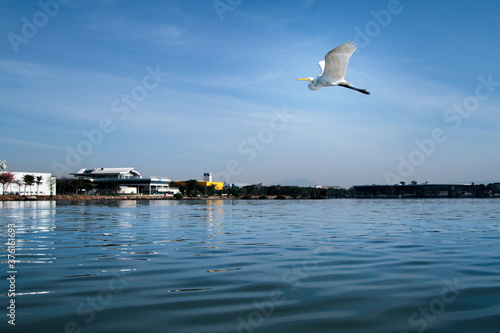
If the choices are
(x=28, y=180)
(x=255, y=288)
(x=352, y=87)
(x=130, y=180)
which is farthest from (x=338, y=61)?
(x=130, y=180)

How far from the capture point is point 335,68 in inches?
549

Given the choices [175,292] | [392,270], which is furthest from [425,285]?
[175,292]

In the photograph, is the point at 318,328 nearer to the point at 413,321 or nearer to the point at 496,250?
the point at 413,321

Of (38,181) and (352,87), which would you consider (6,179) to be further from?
(352,87)

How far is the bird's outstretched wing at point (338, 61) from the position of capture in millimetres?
12898

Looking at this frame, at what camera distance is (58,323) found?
5.33m

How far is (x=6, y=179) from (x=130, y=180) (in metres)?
49.5

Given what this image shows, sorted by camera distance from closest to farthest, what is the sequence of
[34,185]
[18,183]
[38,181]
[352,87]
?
[352,87]
[18,183]
[38,181]
[34,185]

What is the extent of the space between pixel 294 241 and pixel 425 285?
269 inches

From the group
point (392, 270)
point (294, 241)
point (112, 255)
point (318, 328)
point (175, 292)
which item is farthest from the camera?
point (294, 241)

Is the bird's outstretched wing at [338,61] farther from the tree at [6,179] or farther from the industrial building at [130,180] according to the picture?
the industrial building at [130,180]

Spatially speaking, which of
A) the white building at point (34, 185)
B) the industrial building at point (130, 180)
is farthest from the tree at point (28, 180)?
the industrial building at point (130, 180)

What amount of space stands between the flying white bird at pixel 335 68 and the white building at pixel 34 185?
100 m

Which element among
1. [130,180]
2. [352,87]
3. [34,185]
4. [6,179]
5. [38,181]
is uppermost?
[352,87]
